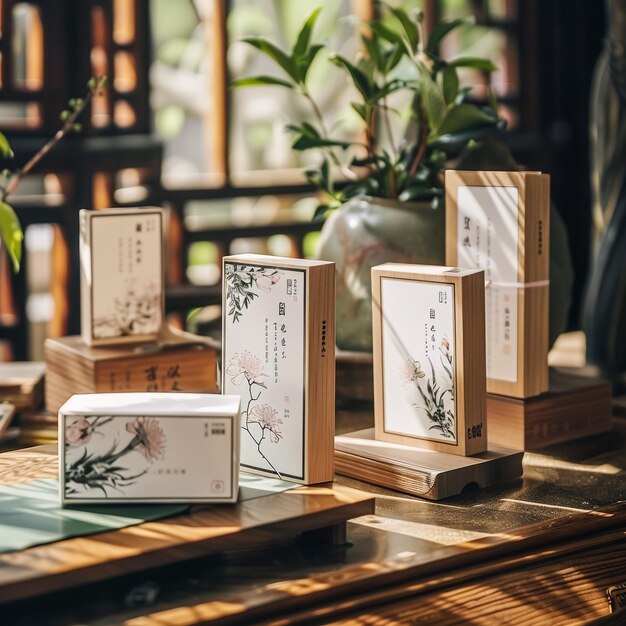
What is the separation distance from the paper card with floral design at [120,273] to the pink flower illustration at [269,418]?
1.56 feet

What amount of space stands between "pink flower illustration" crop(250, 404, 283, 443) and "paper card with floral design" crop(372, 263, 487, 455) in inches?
9.6

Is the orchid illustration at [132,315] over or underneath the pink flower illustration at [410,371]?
over

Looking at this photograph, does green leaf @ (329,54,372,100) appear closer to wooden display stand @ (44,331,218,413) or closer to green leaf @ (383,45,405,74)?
green leaf @ (383,45,405,74)

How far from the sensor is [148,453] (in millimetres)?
1168

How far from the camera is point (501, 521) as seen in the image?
1.32 metres

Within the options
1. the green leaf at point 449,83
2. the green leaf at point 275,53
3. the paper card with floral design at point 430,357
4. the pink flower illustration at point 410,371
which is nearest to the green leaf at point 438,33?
the green leaf at point 449,83

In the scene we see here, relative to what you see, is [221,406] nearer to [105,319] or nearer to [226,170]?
[105,319]

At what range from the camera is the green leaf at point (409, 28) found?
1.76 metres

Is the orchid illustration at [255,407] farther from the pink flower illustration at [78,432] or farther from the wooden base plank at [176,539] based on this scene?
the pink flower illustration at [78,432]

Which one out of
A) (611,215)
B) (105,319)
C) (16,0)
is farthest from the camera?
(16,0)

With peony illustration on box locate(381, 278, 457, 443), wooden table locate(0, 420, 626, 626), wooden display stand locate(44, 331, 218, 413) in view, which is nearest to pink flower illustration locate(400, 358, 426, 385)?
peony illustration on box locate(381, 278, 457, 443)

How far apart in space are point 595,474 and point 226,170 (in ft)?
6.86

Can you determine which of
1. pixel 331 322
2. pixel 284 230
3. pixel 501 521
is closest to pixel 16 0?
pixel 284 230

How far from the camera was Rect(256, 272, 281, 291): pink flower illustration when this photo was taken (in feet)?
4.25
